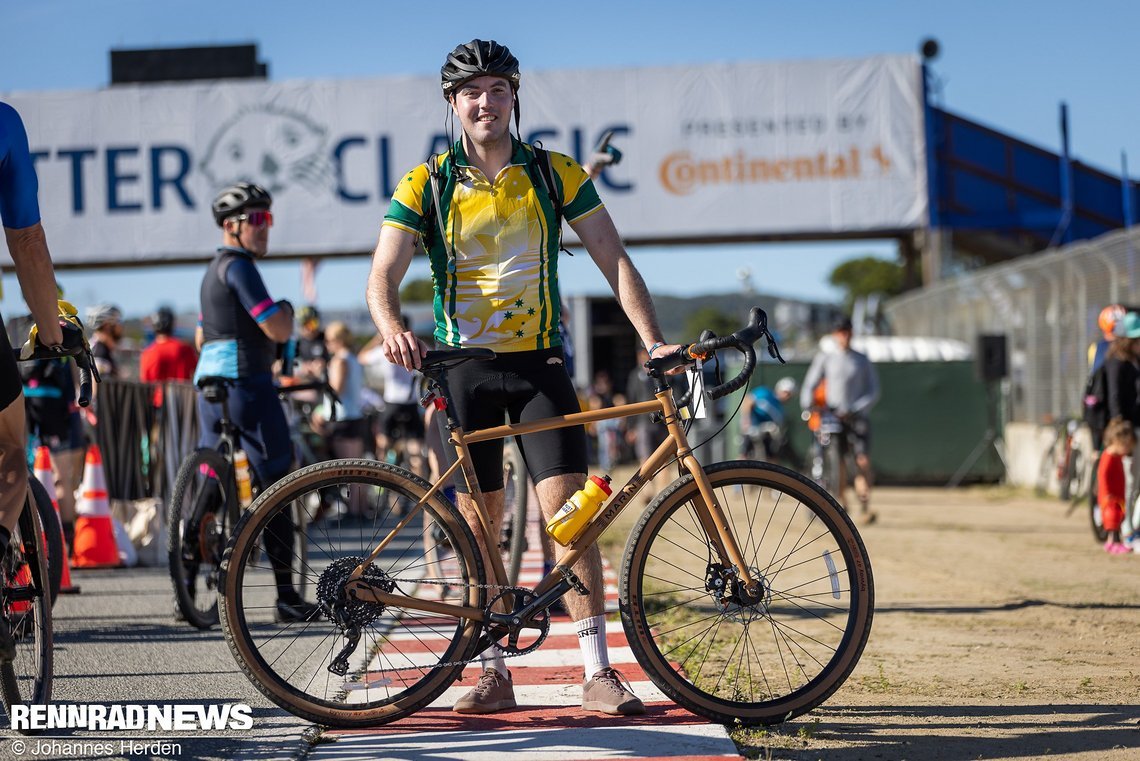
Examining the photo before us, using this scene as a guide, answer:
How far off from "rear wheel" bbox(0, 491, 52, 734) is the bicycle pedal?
1.60 meters

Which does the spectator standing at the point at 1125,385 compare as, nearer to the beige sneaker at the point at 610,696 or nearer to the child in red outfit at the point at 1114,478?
the child in red outfit at the point at 1114,478

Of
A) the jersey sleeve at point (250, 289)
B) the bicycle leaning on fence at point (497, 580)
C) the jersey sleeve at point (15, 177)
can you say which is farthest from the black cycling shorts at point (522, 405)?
the jersey sleeve at point (250, 289)

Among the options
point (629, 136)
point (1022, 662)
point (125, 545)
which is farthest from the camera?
point (629, 136)

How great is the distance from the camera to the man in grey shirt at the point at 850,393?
47.6ft

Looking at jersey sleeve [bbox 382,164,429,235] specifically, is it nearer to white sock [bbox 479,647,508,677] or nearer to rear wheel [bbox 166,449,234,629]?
white sock [bbox 479,647,508,677]

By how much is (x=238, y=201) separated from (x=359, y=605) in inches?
122

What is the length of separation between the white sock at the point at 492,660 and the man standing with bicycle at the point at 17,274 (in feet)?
4.84

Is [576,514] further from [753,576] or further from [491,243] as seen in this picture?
[491,243]

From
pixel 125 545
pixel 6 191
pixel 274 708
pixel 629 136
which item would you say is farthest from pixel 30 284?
pixel 629 136

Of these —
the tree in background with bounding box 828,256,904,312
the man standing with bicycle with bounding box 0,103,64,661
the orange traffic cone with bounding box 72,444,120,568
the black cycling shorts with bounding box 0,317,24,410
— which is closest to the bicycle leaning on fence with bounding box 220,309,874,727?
the man standing with bicycle with bounding box 0,103,64,661

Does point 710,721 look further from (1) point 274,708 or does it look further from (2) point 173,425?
(2) point 173,425

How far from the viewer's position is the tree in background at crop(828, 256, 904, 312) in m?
129

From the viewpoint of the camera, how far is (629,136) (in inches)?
1059

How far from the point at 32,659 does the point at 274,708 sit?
3.02 feet
